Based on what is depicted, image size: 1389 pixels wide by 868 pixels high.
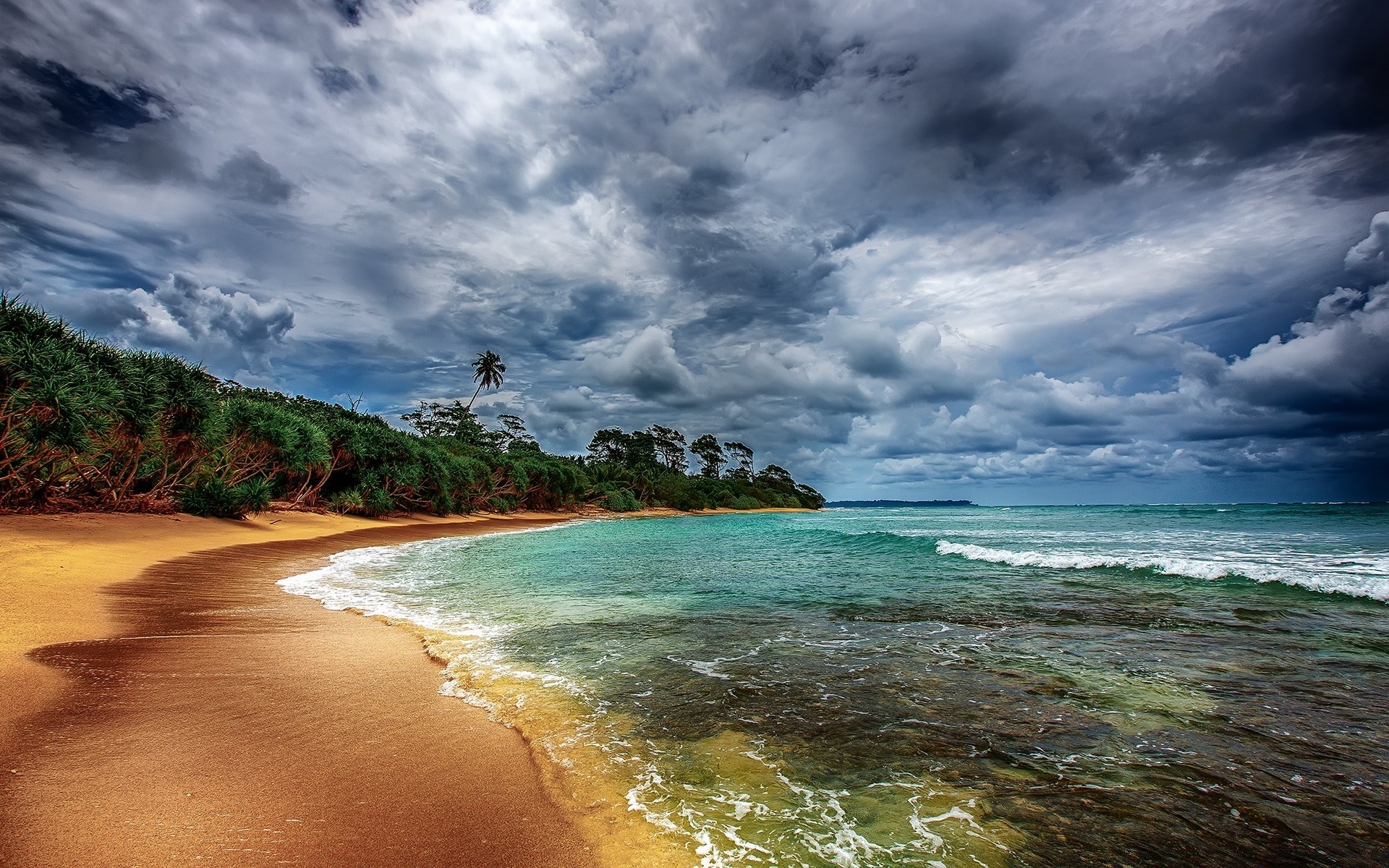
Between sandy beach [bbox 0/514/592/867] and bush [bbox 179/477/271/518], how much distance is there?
15.5 m

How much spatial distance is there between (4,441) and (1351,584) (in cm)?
3212

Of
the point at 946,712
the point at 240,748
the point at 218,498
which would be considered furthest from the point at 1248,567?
the point at 218,498

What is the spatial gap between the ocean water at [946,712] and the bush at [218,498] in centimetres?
1412

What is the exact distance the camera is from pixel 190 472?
23.0 metres

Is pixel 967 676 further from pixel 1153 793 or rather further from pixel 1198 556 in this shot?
pixel 1198 556

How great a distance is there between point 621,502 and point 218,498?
49.7m

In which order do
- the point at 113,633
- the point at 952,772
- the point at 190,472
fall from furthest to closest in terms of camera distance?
the point at 190,472
the point at 113,633
the point at 952,772

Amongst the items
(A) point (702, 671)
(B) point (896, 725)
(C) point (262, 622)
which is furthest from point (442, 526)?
(B) point (896, 725)

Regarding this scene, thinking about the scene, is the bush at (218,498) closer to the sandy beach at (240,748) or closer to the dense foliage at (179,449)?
the dense foliage at (179,449)

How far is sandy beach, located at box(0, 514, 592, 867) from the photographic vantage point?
3016 mm

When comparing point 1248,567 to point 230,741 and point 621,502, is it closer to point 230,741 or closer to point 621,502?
point 230,741

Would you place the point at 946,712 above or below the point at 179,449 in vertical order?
below

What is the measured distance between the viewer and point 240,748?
4156 millimetres

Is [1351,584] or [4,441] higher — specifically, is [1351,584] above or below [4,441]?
below
